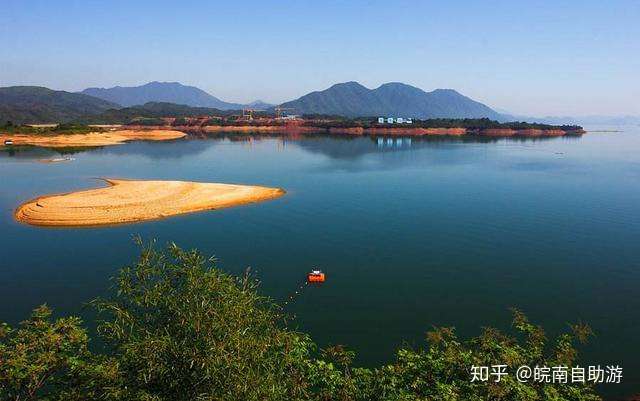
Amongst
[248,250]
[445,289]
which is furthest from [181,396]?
[248,250]

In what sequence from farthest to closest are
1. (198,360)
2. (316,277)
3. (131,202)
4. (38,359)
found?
(131,202)
(316,277)
(38,359)
(198,360)

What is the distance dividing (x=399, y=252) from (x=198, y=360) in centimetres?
3767

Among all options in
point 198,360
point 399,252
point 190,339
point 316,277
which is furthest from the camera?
point 399,252

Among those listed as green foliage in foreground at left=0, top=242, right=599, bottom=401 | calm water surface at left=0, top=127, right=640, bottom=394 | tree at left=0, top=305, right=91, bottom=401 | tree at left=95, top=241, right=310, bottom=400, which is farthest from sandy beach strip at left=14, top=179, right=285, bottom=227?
tree at left=95, top=241, right=310, bottom=400

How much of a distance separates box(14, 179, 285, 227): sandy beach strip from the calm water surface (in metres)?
3.33

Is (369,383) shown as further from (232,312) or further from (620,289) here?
(620,289)

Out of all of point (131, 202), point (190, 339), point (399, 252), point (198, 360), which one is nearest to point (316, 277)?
point (399, 252)

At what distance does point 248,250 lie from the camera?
163 ft

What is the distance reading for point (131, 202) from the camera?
69.0m

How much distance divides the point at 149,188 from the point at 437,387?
7245 cm

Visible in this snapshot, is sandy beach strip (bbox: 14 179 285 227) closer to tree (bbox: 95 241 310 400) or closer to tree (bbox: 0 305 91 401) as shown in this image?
tree (bbox: 0 305 91 401)

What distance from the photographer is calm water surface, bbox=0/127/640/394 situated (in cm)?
3406

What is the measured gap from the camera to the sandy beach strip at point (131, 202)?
61344mm

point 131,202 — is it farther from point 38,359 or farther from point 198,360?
point 198,360
